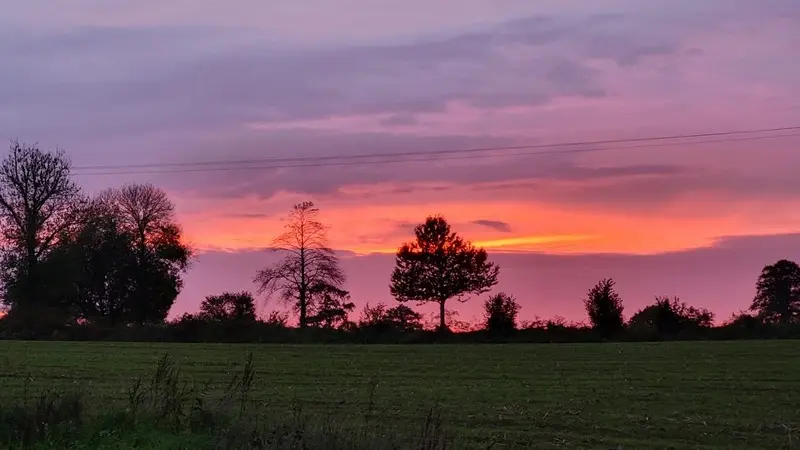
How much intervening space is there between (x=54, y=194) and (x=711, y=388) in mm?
58409

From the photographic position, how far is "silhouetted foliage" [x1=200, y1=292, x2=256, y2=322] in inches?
2753

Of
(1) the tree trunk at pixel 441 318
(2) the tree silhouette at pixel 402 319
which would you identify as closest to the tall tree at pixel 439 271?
(1) the tree trunk at pixel 441 318

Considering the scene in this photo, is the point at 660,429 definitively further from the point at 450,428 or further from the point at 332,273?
the point at 332,273

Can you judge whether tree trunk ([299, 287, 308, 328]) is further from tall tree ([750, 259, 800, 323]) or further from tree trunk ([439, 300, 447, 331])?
tall tree ([750, 259, 800, 323])

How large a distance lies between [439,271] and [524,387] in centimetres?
6164

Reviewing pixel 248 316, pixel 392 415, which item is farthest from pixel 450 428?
pixel 248 316

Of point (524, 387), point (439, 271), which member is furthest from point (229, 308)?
point (524, 387)

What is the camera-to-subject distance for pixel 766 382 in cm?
2812

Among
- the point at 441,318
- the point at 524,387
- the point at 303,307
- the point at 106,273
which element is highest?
the point at 106,273

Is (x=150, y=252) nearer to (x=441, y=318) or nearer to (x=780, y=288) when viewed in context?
(x=441, y=318)

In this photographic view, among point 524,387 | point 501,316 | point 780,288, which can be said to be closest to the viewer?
point 524,387

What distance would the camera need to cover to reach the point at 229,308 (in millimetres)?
75625

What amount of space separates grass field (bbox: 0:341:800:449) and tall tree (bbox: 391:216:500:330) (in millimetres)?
38843

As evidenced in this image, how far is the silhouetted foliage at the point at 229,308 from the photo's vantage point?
229 feet
